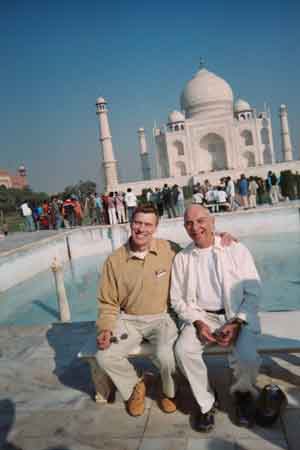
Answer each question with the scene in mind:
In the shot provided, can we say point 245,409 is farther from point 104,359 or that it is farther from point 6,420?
point 6,420

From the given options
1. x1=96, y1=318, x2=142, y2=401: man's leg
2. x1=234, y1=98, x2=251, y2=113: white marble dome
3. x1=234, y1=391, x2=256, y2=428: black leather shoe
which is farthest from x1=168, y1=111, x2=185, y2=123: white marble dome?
x1=234, y1=391, x2=256, y2=428: black leather shoe

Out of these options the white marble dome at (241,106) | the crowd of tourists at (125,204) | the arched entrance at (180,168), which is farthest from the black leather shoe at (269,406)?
the white marble dome at (241,106)

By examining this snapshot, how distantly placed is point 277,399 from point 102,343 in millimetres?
997

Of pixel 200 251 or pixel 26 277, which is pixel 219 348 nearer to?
pixel 200 251

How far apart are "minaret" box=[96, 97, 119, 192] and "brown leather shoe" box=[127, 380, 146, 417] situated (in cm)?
2917

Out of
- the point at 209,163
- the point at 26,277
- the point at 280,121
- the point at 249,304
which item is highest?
the point at 280,121

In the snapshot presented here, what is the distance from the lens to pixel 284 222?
10773 millimetres

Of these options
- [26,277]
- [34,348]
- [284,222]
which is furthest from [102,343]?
[284,222]

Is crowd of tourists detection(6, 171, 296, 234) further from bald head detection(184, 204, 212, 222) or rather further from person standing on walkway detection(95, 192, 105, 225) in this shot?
bald head detection(184, 204, 212, 222)

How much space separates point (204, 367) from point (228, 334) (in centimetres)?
22

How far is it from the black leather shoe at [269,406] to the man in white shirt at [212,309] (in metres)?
0.04

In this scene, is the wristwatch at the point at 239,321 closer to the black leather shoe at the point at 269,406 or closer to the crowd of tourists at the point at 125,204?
the black leather shoe at the point at 269,406

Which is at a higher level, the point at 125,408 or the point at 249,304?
the point at 249,304

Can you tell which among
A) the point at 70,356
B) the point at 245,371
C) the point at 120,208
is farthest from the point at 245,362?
the point at 120,208
